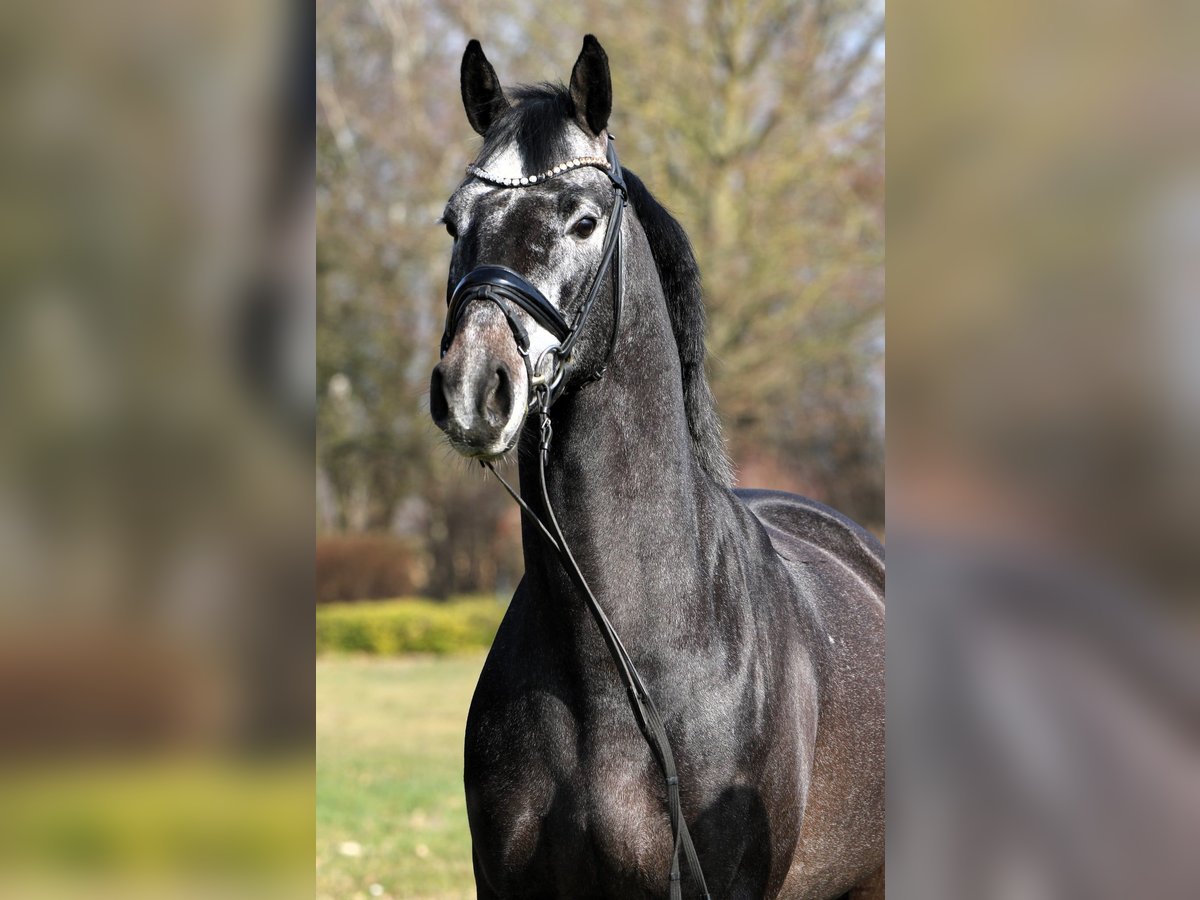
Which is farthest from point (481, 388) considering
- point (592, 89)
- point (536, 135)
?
point (592, 89)

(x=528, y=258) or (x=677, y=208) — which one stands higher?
(x=677, y=208)

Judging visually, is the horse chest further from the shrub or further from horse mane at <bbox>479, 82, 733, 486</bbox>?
the shrub

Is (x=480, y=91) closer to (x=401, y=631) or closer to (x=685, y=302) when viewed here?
(x=685, y=302)

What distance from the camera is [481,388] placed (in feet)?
8.01

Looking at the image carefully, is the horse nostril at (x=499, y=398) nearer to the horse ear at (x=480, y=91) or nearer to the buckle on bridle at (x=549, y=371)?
the buckle on bridle at (x=549, y=371)

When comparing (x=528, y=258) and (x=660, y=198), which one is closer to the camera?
(x=528, y=258)

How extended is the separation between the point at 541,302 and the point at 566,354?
0.13 metres

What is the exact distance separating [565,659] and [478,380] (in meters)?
0.79

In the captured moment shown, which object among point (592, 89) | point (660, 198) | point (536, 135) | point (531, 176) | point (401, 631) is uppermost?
point (660, 198)

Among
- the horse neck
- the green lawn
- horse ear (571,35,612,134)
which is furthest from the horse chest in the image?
the green lawn

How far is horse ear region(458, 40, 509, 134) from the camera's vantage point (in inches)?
120
